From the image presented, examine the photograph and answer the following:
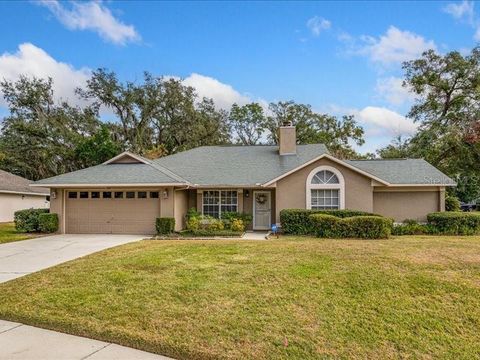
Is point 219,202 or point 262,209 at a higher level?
point 219,202

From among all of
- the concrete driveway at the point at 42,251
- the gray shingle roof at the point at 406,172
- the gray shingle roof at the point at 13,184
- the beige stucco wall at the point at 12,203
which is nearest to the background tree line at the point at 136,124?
the gray shingle roof at the point at 13,184

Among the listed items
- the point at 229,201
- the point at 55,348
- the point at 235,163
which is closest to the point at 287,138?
the point at 235,163

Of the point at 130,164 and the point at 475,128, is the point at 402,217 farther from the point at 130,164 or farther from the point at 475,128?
the point at 130,164

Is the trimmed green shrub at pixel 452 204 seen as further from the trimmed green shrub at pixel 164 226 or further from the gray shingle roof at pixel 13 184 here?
the gray shingle roof at pixel 13 184

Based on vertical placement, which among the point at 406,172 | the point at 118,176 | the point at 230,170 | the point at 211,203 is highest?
the point at 230,170

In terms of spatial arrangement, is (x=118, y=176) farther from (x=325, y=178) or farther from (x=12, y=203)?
(x=12, y=203)

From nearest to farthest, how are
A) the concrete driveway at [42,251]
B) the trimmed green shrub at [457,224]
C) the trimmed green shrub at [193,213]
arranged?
the concrete driveway at [42,251] < the trimmed green shrub at [457,224] < the trimmed green shrub at [193,213]

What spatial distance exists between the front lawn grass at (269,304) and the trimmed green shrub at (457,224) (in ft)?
23.7

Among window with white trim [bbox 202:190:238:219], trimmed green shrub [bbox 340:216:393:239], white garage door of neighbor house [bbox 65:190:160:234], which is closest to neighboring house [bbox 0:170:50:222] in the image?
white garage door of neighbor house [bbox 65:190:160:234]

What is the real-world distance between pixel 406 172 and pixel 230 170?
9081 mm

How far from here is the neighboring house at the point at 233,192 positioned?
16844 millimetres

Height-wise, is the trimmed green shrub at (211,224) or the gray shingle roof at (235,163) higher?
the gray shingle roof at (235,163)

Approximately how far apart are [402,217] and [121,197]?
1356 cm

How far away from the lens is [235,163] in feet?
68.1
